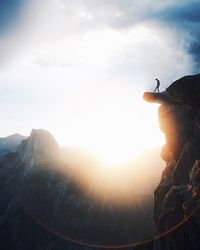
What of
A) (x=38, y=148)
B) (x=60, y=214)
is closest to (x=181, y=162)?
(x=60, y=214)

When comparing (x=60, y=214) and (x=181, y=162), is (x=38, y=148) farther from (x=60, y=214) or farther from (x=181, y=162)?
(x=181, y=162)

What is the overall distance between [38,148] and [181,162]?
145716 millimetres

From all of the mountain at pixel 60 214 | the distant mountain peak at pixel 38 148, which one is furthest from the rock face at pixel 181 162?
the distant mountain peak at pixel 38 148

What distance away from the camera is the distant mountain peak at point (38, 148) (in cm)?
17688

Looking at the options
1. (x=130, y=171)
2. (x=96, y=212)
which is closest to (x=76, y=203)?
(x=96, y=212)

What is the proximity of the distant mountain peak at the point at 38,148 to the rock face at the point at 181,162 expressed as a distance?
130 m

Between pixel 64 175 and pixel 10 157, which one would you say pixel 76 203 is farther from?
pixel 10 157

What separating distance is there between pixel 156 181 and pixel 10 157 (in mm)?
96749

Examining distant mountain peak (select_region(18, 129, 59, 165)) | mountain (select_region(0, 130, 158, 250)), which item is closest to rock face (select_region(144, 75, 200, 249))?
mountain (select_region(0, 130, 158, 250))

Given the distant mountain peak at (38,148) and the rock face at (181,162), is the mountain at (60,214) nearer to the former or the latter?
the distant mountain peak at (38,148)

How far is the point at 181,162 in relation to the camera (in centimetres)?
4716

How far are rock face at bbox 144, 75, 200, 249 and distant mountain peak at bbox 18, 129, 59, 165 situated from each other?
130 m

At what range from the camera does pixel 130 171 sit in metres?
155

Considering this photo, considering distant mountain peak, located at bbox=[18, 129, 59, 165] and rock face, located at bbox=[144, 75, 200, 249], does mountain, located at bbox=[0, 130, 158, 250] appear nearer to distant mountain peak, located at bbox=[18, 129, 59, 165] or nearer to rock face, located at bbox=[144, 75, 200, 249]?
distant mountain peak, located at bbox=[18, 129, 59, 165]
